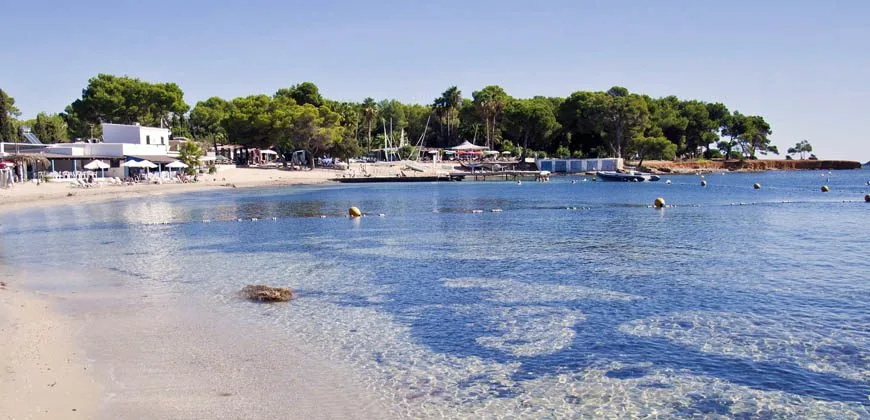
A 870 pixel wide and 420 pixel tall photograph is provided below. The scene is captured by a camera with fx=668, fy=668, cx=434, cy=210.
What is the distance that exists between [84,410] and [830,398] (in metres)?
10.7

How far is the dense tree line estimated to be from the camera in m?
93.4

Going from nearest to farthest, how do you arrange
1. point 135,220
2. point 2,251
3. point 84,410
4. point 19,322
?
point 84,410, point 19,322, point 2,251, point 135,220

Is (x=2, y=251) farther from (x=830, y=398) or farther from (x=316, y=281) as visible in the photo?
(x=830, y=398)

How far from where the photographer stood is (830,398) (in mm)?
9945

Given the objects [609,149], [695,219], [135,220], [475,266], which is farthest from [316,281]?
[609,149]

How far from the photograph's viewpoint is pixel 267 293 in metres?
17.1

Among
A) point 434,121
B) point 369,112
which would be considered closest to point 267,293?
point 369,112

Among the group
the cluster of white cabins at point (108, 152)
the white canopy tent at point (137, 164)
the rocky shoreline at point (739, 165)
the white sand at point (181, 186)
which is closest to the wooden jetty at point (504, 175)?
the white sand at point (181, 186)

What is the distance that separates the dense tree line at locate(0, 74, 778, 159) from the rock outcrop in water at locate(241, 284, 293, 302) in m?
76.0

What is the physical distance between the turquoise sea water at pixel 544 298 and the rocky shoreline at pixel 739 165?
307 feet

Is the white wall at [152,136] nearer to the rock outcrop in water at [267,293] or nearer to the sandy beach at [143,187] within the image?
the sandy beach at [143,187]

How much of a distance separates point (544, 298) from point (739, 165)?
5797 inches

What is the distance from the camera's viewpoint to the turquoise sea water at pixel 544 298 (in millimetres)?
10414

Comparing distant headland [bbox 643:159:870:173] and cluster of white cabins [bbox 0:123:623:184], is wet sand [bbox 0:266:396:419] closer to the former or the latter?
cluster of white cabins [bbox 0:123:623:184]
